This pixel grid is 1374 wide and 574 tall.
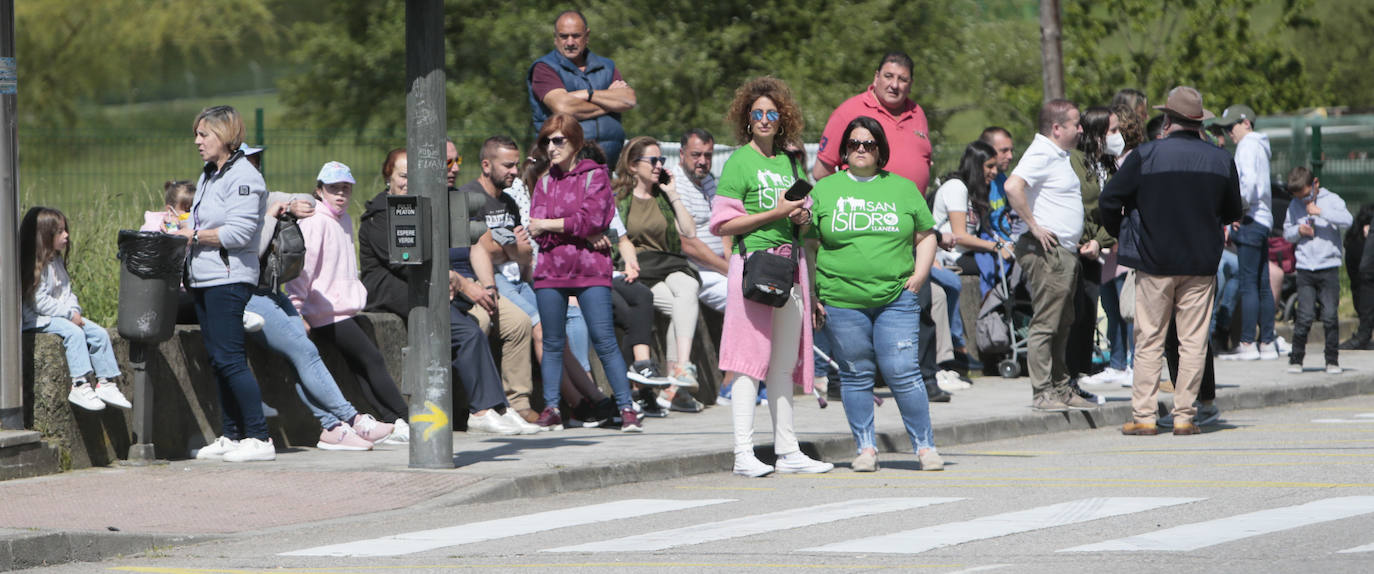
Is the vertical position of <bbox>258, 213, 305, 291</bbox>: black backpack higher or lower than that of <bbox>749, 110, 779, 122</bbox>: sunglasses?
lower

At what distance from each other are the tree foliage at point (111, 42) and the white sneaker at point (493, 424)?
3954 centimetres

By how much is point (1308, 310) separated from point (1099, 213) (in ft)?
14.1

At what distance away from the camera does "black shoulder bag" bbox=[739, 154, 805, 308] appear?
32.4 feet

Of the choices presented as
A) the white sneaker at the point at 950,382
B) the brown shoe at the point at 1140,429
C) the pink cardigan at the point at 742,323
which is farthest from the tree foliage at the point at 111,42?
the pink cardigan at the point at 742,323

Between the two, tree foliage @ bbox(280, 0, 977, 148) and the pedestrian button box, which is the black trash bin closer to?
the pedestrian button box

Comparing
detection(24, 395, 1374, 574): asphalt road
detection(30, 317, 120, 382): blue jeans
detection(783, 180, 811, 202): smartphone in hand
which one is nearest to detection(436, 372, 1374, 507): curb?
detection(24, 395, 1374, 574): asphalt road

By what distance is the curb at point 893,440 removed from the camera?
968 cm

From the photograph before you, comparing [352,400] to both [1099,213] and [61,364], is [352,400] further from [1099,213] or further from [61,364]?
[1099,213]

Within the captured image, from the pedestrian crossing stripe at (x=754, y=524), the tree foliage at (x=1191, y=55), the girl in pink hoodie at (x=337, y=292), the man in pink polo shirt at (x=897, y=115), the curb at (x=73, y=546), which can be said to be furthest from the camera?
the tree foliage at (x=1191, y=55)

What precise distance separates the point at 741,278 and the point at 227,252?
282 centimetres

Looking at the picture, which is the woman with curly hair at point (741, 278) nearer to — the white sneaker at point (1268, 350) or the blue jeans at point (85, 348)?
the blue jeans at point (85, 348)

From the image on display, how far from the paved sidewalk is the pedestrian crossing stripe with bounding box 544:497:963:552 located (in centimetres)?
146

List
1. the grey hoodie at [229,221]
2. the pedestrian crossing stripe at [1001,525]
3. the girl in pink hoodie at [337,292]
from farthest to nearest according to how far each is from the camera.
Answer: the girl in pink hoodie at [337,292] → the grey hoodie at [229,221] → the pedestrian crossing stripe at [1001,525]

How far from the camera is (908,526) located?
26.7 ft
